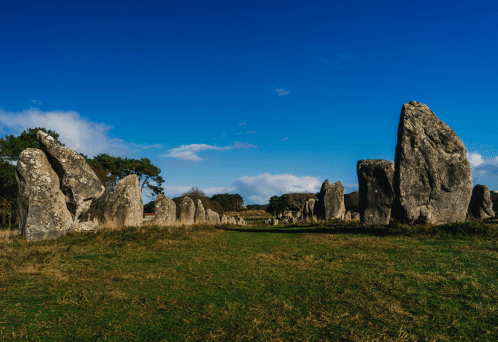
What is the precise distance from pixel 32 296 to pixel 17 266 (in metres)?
2.12

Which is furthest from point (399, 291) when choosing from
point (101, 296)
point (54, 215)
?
point (54, 215)

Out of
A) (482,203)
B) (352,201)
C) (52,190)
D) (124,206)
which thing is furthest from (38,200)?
(352,201)

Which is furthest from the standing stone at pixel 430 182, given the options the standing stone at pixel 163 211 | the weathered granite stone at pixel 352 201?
the weathered granite stone at pixel 352 201

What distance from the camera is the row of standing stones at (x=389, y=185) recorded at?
8.70m

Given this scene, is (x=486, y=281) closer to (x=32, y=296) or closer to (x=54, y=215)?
(x=32, y=296)

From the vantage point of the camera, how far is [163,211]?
16938 millimetres

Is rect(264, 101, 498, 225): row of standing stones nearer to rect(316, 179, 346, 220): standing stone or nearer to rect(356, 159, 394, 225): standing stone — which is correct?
rect(356, 159, 394, 225): standing stone

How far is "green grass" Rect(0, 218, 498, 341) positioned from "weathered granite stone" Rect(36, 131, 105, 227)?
2.14m

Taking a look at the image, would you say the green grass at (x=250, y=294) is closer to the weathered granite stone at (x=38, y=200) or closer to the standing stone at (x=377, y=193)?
the weathered granite stone at (x=38, y=200)

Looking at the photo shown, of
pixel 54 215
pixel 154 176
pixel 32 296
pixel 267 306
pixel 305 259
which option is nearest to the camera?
pixel 267 306

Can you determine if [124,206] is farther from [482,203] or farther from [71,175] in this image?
[482,203]

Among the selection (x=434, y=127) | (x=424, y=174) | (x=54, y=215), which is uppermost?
(x=434, y=127)

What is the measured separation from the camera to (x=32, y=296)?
404 centimetres

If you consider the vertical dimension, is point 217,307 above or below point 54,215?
below
